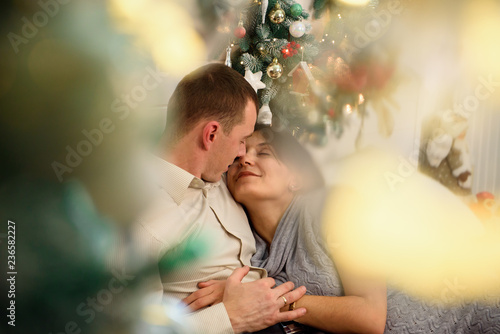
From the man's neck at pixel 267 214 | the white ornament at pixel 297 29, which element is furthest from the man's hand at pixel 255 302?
the white ornament at pixel 297 29

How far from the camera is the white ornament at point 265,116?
1.18 m

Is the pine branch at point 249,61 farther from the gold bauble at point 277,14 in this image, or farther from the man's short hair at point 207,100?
the man's short hair at point 207,100

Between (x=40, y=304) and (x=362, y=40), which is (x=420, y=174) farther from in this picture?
(x=40, y=304)

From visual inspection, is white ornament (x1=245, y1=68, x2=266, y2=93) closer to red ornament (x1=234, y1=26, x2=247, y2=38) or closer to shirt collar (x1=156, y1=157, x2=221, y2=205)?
red ornament (x1=234, y1=26, x2=247, y2=38)

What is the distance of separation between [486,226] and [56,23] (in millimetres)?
1196

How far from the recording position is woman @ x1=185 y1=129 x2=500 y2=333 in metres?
0.89

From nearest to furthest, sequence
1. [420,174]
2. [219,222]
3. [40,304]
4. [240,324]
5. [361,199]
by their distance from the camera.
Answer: [40,304], [240,324], [219,222], [361,199], [420,174]

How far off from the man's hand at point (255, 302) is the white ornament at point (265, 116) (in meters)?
0.45

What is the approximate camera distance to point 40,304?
622mm

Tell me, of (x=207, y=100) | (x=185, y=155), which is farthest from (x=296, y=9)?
(x=185, y=155)

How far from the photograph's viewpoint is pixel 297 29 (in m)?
1.18

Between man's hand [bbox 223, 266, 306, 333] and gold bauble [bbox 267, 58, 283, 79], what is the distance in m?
0.55

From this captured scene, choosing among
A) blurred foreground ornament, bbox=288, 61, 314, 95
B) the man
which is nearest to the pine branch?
blurred foreground ornament, bbox=288, 61, 314, 95

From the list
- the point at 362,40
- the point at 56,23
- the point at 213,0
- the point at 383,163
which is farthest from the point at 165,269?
the point at 362,40
